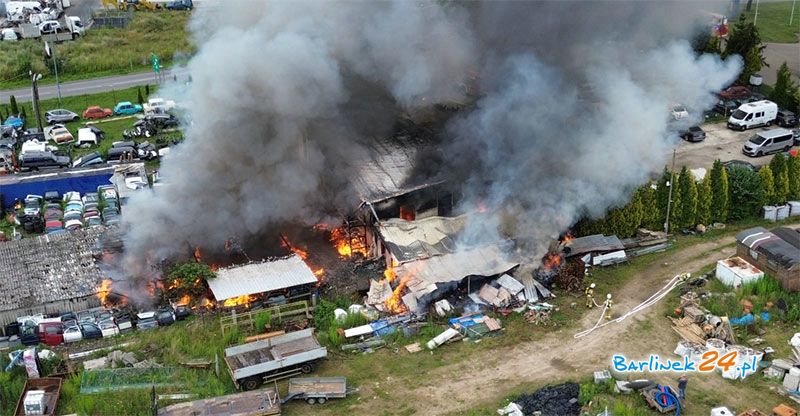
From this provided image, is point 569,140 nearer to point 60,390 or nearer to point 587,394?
point 587,394

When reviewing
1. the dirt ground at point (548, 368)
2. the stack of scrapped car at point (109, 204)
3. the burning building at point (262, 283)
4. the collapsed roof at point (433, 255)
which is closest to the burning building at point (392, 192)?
the collapsed roof at point (433, 255)

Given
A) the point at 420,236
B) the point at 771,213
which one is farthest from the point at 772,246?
the point at 420,236

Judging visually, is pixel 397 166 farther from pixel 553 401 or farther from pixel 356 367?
pixel 553 401

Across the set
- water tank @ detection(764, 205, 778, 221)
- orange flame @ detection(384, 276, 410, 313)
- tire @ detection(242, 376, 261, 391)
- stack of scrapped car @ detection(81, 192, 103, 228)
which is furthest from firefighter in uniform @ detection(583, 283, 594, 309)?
stack of scrapped car @ detection(81, 192, 103, 228)

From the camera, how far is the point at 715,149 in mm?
39344

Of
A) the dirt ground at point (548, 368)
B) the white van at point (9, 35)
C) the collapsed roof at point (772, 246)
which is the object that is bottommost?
the dirt ground at point (548, 368)

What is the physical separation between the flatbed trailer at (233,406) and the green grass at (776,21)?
44.3m

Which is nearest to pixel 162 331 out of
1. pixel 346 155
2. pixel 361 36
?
pixel 346 155

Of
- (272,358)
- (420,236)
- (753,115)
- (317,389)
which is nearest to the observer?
(317,389)

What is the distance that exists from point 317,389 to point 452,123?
14.3 metres

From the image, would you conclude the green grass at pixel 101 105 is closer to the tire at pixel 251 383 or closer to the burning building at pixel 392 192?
the burning building at pixel 392 192

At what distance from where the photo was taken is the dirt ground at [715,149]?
37872mm

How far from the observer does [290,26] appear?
3175cm

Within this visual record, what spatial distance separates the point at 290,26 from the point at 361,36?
3.05 metres
